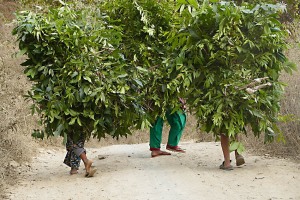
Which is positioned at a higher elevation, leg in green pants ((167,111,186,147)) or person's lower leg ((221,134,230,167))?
leg in green pants ((167,111,186,147))

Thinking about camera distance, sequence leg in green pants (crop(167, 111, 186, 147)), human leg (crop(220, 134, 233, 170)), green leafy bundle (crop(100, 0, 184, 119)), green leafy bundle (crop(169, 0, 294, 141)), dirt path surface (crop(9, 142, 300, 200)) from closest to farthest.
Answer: dirt path surface (crop(9, 142, 300, 200)) < green leafy bundle (crop(169, 0, 294, 141)) < human leg (crop(220, 134, 233, 170)) < green leafy bundle (crop(100, 0, 184, 119)) < leg in green pants (crop(167, 111, 186, 147))

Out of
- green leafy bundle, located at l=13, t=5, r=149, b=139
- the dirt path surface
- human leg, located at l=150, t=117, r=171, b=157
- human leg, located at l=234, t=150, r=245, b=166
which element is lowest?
the dirt path surface

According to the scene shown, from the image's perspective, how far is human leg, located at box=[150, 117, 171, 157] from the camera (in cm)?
1009

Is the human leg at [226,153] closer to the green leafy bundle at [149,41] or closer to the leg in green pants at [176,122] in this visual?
the green leafy bundle at [149,41]

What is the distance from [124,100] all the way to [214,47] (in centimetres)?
145

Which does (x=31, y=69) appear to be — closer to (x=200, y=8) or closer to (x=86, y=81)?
(x=86, y=81)

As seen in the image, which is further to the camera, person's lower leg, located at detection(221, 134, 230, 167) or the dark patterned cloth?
person's lower leg, located at detection(221, 134, 230, 167)

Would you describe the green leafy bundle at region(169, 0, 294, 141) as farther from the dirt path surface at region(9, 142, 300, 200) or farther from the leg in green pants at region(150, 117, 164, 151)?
the leg in green pants at region(150, 117, 164, 151)

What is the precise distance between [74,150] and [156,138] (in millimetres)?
2216

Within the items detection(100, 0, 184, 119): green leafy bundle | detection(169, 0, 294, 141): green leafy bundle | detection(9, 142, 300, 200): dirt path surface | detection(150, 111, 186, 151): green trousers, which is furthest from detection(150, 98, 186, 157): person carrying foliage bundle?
detection(169, 0, 294, 141): green leafy bundle

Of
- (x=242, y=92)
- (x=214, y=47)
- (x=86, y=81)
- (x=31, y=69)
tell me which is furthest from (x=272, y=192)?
(x=31, y=69)

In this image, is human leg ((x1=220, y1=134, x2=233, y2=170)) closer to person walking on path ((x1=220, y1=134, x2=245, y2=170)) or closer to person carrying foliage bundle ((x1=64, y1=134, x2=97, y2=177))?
person walking on path ((x1=220, y1=134, x2=245, y2=170))

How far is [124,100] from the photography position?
827 cm

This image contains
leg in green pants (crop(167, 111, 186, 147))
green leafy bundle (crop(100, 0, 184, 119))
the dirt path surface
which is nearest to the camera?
the dirt path surface
